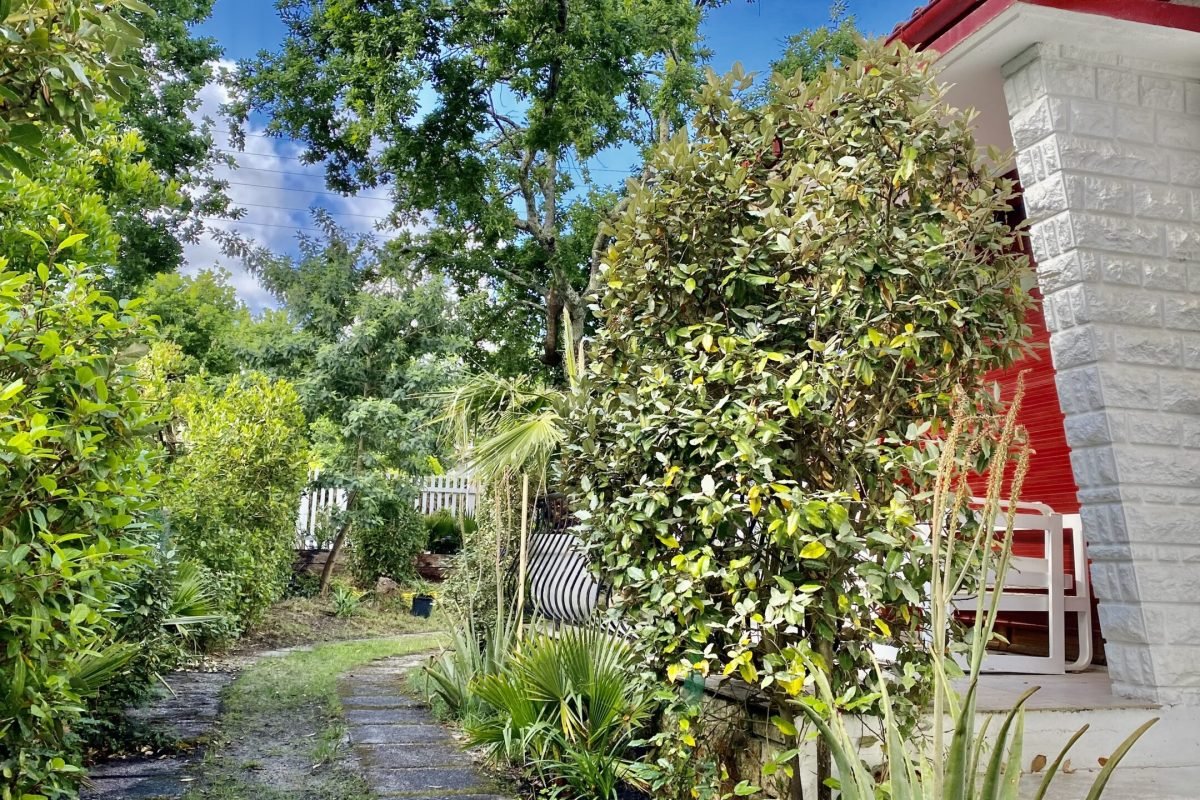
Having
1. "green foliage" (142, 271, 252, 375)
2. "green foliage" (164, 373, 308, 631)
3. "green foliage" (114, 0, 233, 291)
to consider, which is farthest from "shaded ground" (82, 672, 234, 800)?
"green foliage" (142, 271, 252, 375)

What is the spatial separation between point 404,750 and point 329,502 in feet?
29.1

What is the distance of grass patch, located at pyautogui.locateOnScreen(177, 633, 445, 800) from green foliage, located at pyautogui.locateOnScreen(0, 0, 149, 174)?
2578 mm

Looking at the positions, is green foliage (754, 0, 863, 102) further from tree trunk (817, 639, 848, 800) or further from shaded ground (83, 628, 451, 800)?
tree trunk (817, 639, 848, 800)

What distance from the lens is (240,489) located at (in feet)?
24.7

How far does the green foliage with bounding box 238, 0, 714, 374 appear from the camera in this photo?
9.79 meters

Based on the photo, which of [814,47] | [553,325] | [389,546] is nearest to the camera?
[389,546]

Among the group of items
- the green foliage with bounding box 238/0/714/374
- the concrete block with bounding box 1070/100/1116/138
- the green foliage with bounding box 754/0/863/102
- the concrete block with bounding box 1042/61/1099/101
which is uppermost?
the green foliage with bounding box 754/0/863/102

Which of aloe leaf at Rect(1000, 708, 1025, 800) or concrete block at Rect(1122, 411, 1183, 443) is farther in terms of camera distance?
concrete block at Rect(1122, 411, 1183, 443)

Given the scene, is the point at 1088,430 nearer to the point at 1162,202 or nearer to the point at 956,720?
the point at 1162,202

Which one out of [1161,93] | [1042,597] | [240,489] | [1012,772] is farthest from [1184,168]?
[240,489]

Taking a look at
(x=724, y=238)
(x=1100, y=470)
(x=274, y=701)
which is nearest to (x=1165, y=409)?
(x=1100, y=470)

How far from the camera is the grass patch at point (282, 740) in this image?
346 centimetres

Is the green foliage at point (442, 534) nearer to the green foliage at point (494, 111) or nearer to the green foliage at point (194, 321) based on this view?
the green foliage at point (494, 111)

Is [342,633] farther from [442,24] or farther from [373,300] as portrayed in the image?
[442,24]
